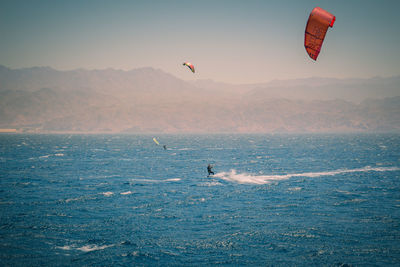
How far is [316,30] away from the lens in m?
21.0

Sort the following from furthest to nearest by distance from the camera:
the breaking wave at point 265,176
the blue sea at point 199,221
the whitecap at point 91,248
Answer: the breaking wave at point 265,176 → the whitecap at point 91,248 → the blue sea at point 199,221

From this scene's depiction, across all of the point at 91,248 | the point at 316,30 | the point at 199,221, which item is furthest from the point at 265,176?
the point at 91,248

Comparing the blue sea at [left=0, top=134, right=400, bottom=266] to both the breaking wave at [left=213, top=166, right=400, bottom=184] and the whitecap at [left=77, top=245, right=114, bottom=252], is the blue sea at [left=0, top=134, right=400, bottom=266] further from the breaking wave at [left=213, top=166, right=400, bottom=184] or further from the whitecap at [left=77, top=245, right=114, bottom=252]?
the breaking wave at [left=213, top=166, right=400, bottom=184]

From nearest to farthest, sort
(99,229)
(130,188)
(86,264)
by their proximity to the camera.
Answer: (86,264), (99,229), (130,188)

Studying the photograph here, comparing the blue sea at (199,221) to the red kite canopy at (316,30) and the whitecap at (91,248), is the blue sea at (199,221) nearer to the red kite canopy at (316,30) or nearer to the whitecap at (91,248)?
the whitecap at (91,248)

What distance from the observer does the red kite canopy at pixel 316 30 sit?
66.0 feet

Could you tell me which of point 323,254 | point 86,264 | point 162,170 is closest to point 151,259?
point 86,264

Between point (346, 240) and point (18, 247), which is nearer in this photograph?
point (18, 247)

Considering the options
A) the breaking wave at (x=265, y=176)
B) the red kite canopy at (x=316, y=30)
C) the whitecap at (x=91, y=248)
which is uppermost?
the red kite canopy at (x=316, y=30)

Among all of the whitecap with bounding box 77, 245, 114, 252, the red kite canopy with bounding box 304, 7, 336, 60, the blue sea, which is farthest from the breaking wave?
the whitecap with bounding box 77, 245, 114, 252

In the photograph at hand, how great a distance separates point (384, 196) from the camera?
35.4 metres

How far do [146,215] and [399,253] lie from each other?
20.6 m

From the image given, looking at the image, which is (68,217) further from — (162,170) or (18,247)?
(162,170)

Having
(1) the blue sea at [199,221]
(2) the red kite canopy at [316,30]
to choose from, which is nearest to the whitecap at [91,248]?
(1) the blue sea at [199,221]
